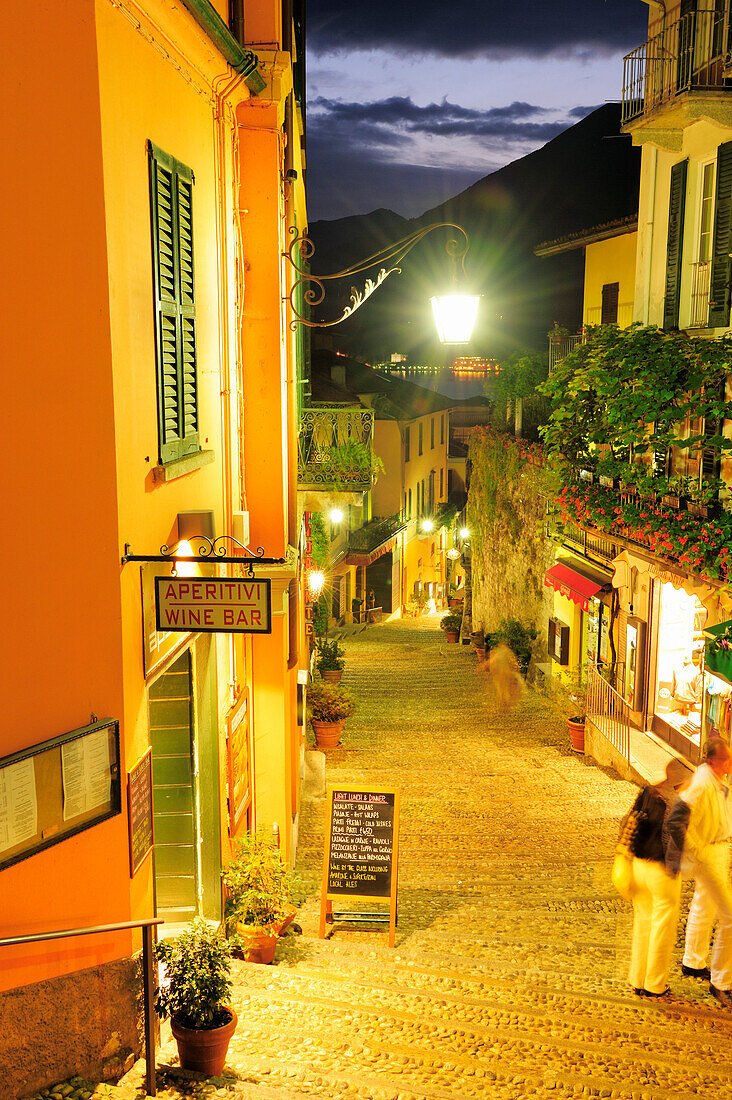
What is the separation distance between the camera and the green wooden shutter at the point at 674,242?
1265 cm

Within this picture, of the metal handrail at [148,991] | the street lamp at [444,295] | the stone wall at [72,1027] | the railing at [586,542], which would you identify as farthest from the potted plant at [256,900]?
the railing at [586,542]

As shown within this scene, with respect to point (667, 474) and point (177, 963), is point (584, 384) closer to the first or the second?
point (667, 474)

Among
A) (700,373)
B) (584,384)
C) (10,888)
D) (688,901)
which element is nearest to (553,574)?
A: (584,384)

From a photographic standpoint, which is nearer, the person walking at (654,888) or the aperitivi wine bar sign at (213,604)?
the aperitivi wine bar sign at (213,604)

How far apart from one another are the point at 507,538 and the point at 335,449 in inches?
434

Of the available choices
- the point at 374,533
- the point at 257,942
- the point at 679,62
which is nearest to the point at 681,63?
the point at 679,62

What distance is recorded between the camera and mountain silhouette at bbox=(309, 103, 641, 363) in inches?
1147

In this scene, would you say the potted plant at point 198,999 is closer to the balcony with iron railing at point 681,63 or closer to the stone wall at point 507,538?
the balcony with iron railing at point 681,63

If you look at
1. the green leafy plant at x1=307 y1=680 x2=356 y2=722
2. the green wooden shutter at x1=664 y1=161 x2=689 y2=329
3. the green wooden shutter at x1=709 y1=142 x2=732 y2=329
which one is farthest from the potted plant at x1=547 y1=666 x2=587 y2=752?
the green wooden shutter at x1=709 y1=142 x2=732 y2=329

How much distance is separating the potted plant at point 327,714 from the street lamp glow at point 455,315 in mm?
7190

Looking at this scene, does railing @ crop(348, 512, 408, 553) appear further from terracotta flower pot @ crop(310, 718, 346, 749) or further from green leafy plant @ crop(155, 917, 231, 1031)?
green leafy plant @ crop(155, 917, 231, 1031)

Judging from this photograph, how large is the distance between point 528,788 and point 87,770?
357 inches

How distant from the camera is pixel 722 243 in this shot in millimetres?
11398

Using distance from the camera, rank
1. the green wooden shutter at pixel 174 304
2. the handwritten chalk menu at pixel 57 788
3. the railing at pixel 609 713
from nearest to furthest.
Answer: the handwritten chalk menu at pixel 57 788 < the green wooden shutter at pixel 174 304 < the railing at pixel 609 713
